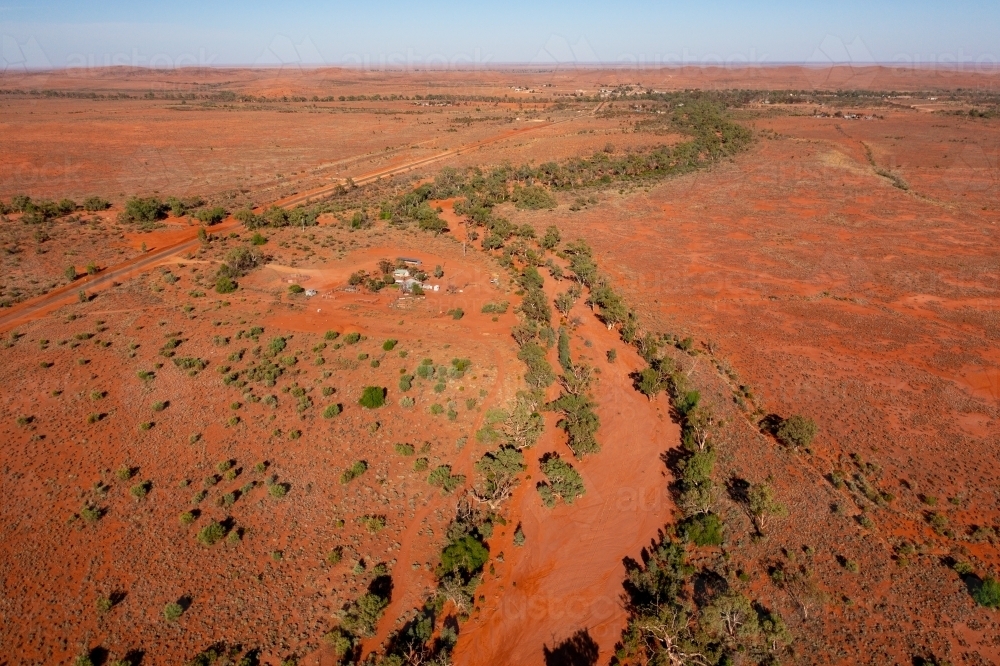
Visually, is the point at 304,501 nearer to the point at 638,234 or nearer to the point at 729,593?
the point at 729,593

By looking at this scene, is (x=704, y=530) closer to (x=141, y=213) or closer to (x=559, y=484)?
(x=559, y=484)

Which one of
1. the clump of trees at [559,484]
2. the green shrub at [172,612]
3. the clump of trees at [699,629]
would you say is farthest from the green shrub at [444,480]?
the green shrub at [172,612]

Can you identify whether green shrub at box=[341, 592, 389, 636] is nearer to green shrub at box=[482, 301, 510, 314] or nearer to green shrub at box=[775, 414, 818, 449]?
green shrub at box=[775, 414, 818, 449]

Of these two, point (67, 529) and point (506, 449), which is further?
point (506, 449)

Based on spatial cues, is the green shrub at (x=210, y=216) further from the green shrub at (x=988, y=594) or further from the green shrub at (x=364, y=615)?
the green shrub at (x=988, y=594)

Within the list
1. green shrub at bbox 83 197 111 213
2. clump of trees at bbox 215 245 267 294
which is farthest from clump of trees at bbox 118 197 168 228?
clump of trees at bbox 215 245 267 294

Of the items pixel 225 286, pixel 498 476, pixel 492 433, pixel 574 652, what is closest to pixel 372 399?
pixel 492 433

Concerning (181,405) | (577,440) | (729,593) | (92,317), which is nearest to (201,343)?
(181,405)
